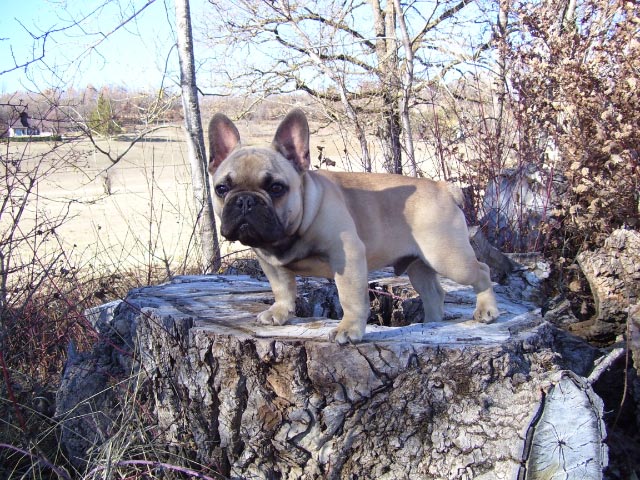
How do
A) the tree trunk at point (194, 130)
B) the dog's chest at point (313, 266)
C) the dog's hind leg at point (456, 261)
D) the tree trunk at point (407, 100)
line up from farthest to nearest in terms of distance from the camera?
the tree trunk at point (407, 100)
the tree trunk at point (194, 130)
the dog's hind leg at point (456, 261)
the dog's chest at point (313, 266)

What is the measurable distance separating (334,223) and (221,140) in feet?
2.96

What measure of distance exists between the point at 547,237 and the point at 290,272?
3469mm

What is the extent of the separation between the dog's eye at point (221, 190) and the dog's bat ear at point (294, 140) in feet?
1.39

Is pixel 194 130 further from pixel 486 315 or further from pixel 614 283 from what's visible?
pixel 614 283

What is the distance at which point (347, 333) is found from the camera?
2.94 m

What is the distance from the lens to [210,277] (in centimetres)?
488

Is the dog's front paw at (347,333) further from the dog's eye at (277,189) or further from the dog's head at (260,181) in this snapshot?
the dog's eye at (277,189)

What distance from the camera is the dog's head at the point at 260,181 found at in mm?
2908

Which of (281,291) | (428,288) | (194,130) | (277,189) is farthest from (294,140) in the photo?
(194,130)

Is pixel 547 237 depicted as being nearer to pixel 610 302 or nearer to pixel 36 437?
pixel 610 302

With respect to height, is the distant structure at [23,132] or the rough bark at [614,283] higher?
the distant structure at [23,132]

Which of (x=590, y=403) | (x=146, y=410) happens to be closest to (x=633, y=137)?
(x=590, y=403)

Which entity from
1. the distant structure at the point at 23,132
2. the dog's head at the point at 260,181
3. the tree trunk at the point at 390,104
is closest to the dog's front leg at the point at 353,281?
the dog's head at the point at 260,181

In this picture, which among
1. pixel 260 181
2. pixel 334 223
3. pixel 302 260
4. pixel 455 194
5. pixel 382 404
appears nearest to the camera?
pixel 382 404
